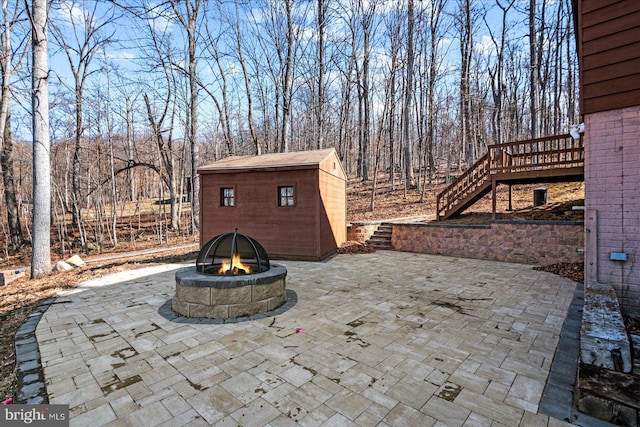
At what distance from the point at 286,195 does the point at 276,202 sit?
0.36 meters

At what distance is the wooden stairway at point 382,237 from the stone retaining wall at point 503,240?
15.5 inches

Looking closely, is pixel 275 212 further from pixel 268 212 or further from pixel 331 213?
pixel 331 213

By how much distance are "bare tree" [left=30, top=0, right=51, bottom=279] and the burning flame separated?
5.06 m

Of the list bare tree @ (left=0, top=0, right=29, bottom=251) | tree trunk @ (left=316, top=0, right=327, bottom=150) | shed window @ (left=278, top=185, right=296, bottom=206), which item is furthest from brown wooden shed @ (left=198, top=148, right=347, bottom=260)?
bare tree @ (left=0, top=0, right=29, bottom=251)

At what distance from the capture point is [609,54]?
3980mm

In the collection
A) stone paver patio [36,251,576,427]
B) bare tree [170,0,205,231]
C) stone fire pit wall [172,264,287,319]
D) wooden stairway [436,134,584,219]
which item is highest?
bare tree [170,0,205,231]

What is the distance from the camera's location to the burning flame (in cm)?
451

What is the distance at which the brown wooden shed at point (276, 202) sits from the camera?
830cm

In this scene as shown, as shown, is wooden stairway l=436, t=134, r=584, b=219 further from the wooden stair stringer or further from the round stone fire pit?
the round stone fire pit

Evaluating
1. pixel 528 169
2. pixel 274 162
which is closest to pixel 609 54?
pixel 528 169

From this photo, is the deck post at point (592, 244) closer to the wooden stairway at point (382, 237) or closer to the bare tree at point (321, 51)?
the wooden stairway at point (382, 237)

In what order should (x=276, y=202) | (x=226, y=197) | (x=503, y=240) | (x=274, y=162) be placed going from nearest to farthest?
(x=503, y=240) < (x=276, y=202) < (x=274, y=162) < (x=226, y=197)

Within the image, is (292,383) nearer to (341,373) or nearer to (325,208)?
(341,373)

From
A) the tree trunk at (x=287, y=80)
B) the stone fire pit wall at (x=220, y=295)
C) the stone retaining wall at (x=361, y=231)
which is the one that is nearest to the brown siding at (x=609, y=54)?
the stone fire pit wall at (x=220, y=295)
